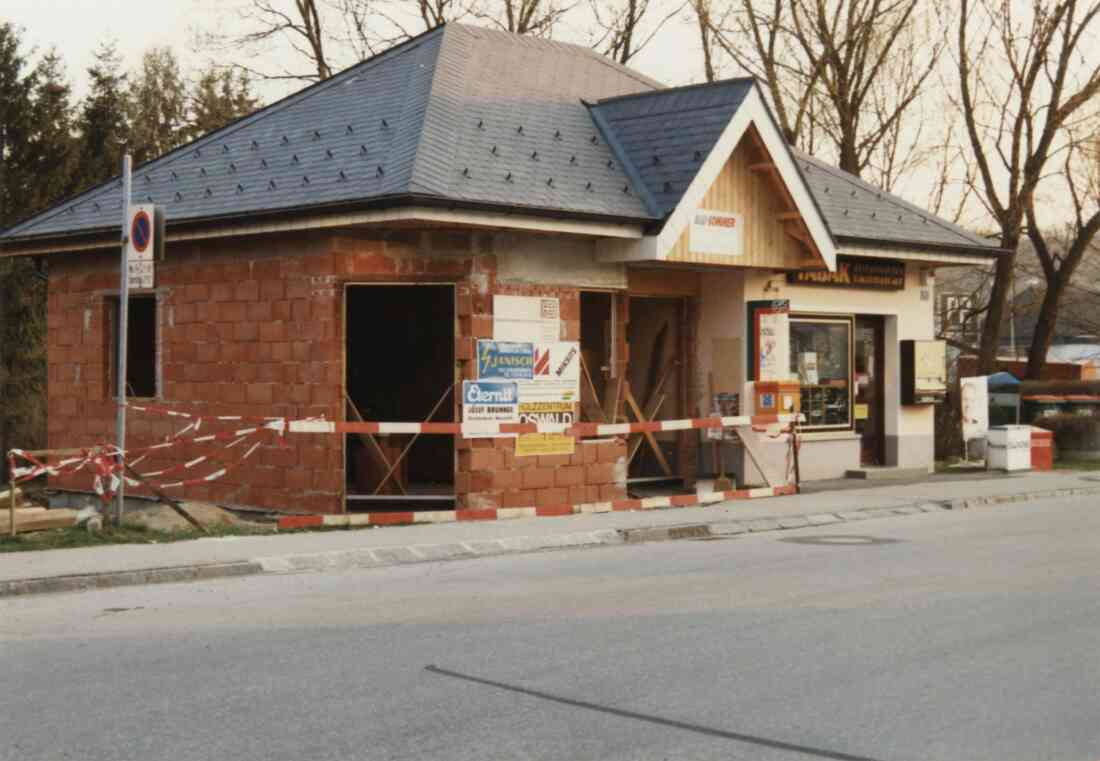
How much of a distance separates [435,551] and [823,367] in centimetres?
1087

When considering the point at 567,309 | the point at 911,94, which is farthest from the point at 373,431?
the point at 911,94

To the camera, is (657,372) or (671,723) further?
(657,372)

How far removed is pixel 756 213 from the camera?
65.0 ft

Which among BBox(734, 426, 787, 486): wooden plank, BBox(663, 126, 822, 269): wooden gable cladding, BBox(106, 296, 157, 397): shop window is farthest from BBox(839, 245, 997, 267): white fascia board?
BBox(106, 296, 157, 397): shop window

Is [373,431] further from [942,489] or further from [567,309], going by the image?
[942,489]

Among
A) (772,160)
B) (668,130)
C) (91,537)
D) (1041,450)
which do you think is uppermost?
(668,130)

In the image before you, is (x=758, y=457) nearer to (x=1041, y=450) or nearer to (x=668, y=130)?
(x=668, y=130)

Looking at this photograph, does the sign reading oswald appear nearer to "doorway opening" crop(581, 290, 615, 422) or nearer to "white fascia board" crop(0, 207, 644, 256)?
"doorway opening" crop(581, 290, 615, 422)

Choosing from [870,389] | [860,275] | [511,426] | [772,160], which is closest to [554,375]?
[511,426]

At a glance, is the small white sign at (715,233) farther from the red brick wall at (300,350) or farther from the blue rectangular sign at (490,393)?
the blue rectangular sign at (490,393)

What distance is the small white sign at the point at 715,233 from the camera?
18.8 metres

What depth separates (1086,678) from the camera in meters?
7.78

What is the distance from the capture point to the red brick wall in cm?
1719

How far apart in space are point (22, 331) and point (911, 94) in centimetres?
2325
